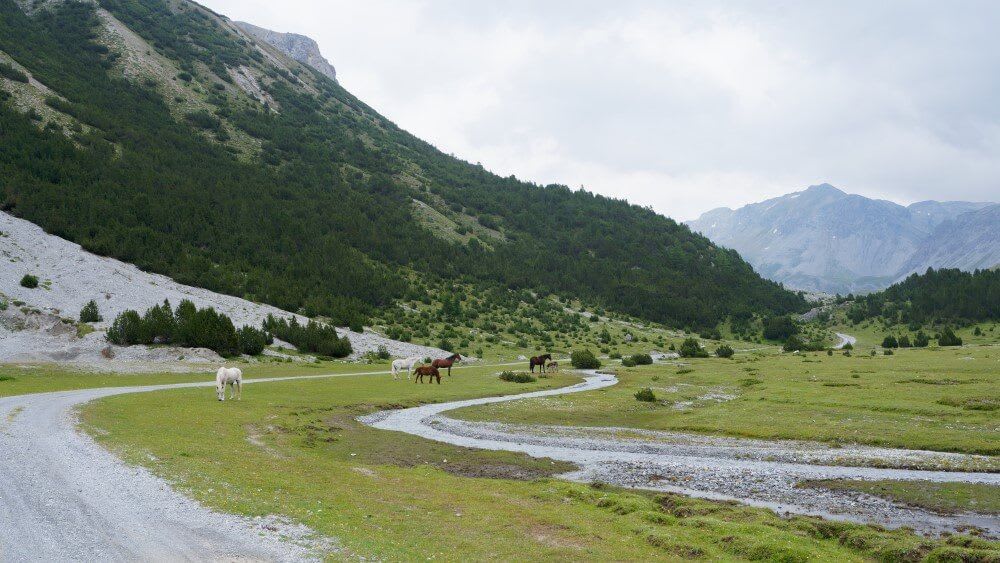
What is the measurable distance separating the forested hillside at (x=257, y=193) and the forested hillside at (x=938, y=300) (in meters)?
29.3

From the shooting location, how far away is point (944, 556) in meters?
12.1

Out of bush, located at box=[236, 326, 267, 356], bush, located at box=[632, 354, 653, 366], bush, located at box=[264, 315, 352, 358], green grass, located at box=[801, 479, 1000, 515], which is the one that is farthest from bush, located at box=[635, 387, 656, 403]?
bush, located at box=[264, 315, 352, 358]

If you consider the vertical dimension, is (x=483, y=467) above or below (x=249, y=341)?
below

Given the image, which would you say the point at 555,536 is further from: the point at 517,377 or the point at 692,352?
the point at 692,352

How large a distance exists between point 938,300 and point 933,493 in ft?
405

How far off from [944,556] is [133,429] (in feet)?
81.9

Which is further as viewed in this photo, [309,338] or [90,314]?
[309,338]

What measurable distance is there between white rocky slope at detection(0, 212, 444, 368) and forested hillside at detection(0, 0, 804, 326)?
4.50 m

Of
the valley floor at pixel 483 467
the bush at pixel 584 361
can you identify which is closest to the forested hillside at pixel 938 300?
the bush at pixel 584 361

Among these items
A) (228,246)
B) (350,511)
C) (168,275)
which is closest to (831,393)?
(350,511)

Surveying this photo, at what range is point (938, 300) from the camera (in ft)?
377

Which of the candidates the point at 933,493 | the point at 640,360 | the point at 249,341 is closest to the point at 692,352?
the point at 640,360

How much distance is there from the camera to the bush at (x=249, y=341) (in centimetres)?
5509

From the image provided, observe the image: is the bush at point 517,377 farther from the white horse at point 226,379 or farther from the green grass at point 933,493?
the green grass at point 933,493
